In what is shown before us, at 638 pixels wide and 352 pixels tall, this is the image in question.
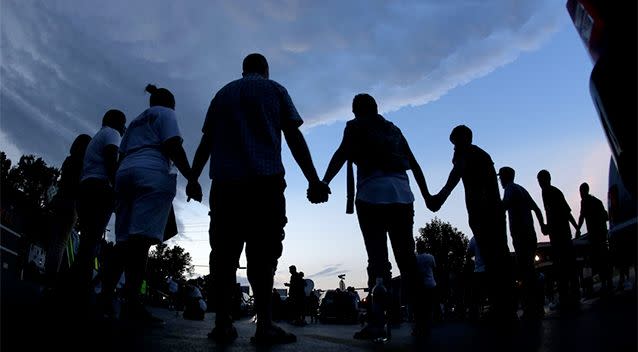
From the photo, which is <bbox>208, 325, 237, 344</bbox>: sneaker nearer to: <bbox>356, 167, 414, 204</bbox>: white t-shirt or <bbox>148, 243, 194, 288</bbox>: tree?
<bbox>356, 167, 414, 204</bbox>: white t-shirt

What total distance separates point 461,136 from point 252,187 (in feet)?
11.0

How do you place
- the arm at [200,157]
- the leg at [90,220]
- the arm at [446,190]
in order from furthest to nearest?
the arm at [446,190] < the leg at [90,220] < the arm at [200,157]

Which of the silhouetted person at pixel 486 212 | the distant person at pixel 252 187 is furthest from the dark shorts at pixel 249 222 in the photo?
the silhouetted person at pixel 486 212

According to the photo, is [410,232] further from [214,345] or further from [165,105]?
[165,105]

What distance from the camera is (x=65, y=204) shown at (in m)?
6.50

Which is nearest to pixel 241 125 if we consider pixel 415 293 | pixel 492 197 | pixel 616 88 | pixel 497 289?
pixel 415 293

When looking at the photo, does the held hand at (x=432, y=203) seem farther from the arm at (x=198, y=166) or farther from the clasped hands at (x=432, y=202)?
the arm at (x=198, y=166)

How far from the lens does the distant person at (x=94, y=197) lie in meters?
4.75

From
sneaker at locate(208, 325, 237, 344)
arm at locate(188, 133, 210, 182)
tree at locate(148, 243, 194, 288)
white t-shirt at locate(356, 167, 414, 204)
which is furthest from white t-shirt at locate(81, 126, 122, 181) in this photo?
tree at locate(148, 243, 194, 288)

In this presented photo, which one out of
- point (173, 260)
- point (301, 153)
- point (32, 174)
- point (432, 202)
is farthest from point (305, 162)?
Result: point (173, 260)

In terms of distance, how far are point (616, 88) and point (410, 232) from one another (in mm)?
2613

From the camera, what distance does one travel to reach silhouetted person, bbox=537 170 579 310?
853 cm

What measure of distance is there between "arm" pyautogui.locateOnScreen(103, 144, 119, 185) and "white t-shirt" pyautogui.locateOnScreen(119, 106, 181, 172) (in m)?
0.41

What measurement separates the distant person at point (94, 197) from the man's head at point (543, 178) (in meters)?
7.11
